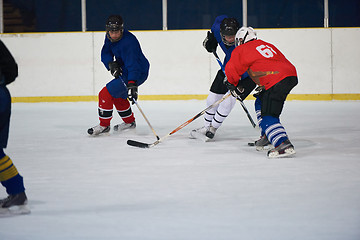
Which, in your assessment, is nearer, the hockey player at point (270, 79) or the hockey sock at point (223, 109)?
the hockey player at point (270, 79)

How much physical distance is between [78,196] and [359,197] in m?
1.18

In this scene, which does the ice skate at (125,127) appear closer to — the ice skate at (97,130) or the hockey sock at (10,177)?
the ice skate at (97,130)

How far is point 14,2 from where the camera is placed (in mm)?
8461

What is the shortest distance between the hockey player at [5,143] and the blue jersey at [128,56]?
2.27 m

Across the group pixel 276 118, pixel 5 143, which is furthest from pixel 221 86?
pixel 5 143

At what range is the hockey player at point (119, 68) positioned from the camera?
4.34m

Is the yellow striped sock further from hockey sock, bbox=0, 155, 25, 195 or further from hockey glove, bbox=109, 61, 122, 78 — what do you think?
hockey glove, bbox=109, 61, 122, 78

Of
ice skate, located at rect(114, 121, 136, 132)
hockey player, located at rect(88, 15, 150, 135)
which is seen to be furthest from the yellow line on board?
hockey player, located at rect(88, 15, 150, 135)

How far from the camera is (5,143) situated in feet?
6.98

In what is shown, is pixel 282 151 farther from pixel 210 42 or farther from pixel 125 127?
pixel 125 127

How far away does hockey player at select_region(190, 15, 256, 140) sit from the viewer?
3.89 m

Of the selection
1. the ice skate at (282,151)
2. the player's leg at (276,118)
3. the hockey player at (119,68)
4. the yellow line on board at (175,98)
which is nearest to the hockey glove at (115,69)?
the hockey player at (119,68)

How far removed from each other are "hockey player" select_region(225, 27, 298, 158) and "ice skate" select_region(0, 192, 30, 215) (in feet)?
5.37

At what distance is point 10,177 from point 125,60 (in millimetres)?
2429
